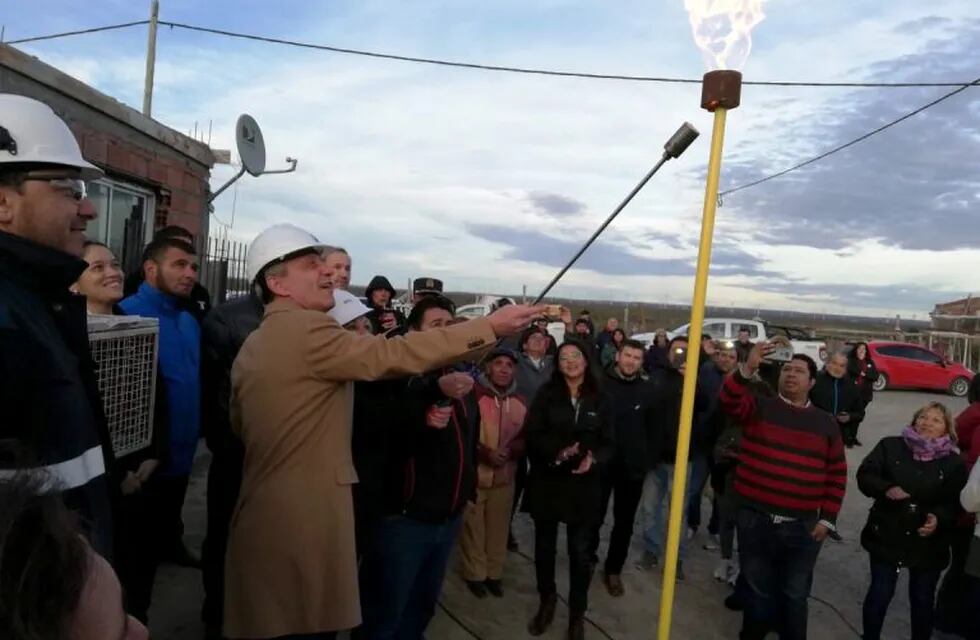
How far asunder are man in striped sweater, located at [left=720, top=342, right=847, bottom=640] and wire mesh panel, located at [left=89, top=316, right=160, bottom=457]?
9.57 feet

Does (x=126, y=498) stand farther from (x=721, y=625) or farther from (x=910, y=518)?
(x=910, y=518)

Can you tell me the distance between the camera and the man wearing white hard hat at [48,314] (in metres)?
1.37

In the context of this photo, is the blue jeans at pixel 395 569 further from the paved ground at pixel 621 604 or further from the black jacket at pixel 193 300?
the black jacket at pixel 193 300

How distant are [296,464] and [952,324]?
113 feet

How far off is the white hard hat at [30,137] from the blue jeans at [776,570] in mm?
3654

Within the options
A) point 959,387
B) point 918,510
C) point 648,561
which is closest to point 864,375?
point 648,561

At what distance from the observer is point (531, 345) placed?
6215 mm

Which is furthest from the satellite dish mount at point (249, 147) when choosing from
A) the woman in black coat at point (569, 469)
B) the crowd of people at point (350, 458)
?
the woman in black coat at point (569, 469)

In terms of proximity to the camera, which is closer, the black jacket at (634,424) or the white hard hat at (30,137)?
the white hard hat at (30,137)

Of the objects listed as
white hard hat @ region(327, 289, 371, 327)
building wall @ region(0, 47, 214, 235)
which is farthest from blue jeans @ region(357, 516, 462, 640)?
building wall @ region(0, 47, 214, 235)

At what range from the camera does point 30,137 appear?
5.08 ft

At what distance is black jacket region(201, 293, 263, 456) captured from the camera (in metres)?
3.54

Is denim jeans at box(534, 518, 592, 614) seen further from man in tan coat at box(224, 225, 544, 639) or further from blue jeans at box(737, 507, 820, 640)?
man in tan coat at box(224, 225, 544, 639)

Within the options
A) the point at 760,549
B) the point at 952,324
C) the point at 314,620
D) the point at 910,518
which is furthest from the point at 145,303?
the point at 952,324
